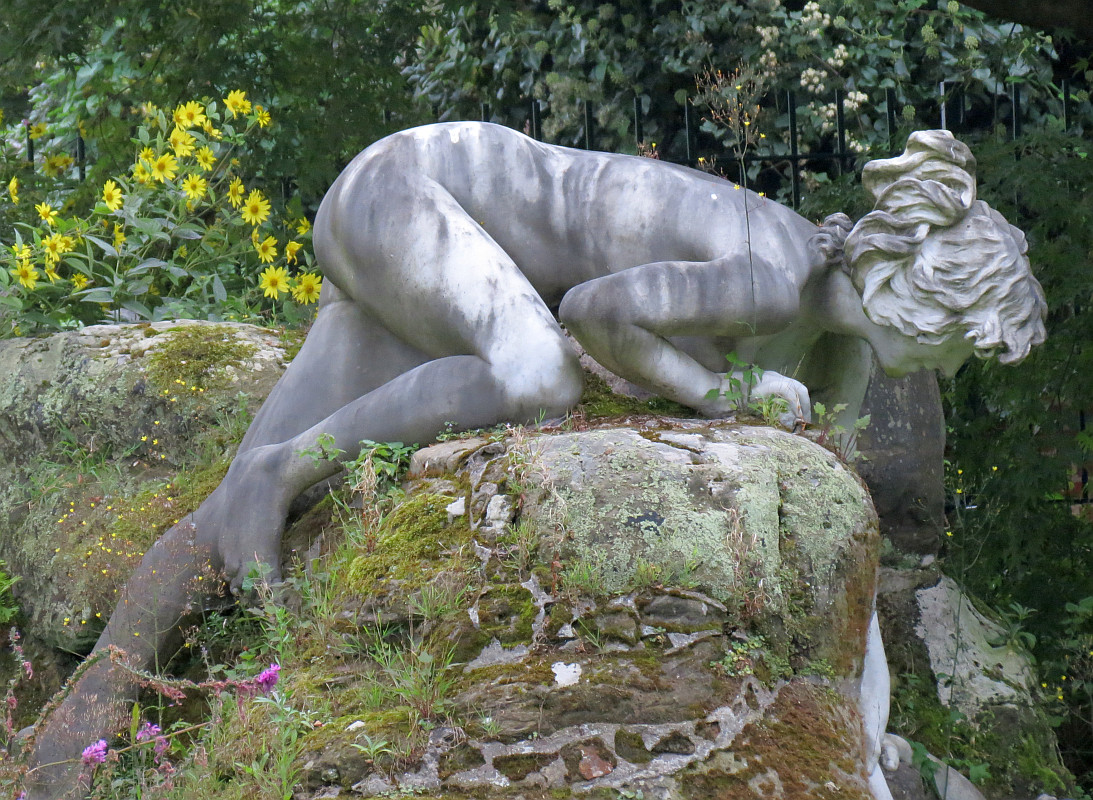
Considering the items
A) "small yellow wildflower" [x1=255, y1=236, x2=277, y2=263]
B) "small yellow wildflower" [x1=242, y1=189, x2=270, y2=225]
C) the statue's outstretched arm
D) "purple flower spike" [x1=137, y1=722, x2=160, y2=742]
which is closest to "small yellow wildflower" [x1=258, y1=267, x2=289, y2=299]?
"small yellow wildflower" [x1=255, y1=236, x2=277, y2=263]

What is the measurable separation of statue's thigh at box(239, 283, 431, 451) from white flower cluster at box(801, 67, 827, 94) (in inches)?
123

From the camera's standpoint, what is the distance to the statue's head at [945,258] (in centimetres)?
322

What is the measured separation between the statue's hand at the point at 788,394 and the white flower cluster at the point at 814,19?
302 centimetres

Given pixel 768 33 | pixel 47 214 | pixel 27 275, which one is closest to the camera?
pixel 27 275

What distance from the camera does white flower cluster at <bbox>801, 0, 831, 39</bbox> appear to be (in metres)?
5.87

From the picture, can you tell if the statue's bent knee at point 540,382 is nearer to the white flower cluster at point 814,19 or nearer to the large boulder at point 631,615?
the large boulder at point 631,615

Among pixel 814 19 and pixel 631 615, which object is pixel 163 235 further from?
pixel 631 615

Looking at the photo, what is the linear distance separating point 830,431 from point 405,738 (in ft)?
4.79

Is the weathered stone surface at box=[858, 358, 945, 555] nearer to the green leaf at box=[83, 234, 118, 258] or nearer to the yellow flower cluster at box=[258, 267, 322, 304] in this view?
the yellow flower cluster at box=[258, 267, 322, 304]

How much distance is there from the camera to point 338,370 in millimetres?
3785

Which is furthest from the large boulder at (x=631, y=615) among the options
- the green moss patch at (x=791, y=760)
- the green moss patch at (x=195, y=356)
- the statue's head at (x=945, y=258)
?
the green moss patch at (x=195, y=356)

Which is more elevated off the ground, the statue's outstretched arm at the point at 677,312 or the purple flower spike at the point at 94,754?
the statue's outstretched arm at the point at 677,312

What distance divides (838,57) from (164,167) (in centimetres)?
313

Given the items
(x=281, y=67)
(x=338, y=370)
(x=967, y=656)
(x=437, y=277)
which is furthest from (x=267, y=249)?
(x=967, y=656)
